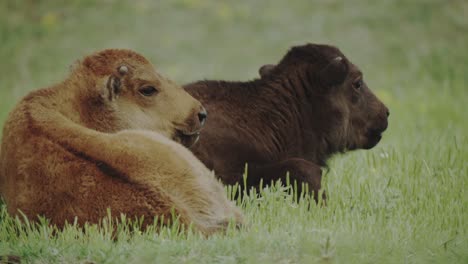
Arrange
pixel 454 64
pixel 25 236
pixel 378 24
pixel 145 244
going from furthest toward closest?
1. pixel 378 24
2. pixel 454 64
3. pixel 25 236
4. pixel 145 244

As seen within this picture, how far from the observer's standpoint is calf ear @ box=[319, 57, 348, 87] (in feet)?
28.7

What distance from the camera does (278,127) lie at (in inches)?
351

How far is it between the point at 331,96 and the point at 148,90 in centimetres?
248

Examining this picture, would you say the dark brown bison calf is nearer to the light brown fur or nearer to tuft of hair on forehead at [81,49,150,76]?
tuft of hair on forehead at [81,49,150,76]

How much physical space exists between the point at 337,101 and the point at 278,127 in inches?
27.2

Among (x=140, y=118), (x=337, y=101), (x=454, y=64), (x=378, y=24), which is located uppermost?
(x=378, y=24)

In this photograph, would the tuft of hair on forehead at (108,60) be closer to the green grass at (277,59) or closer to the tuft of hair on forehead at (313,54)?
the green grass at (277,59)

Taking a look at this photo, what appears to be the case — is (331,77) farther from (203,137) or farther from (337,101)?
(203,137)

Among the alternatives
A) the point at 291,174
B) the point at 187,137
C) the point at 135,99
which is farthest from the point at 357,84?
the point at 135,99

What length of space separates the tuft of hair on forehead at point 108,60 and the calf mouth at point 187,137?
0.69 metres

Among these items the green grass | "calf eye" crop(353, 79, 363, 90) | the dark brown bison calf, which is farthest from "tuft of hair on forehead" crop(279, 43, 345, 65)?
the green grass

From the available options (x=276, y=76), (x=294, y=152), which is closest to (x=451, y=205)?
(x=294, y=152)

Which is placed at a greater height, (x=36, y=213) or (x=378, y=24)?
(x=378, y=24)

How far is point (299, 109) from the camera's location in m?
9.03
